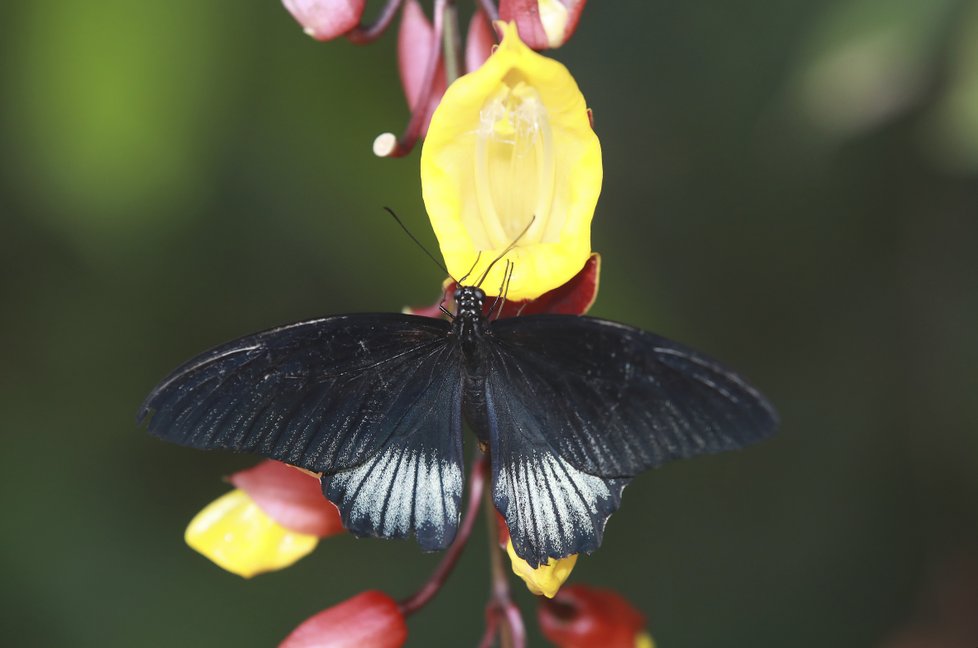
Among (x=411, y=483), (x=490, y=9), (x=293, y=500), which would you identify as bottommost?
(x=411, y=483)

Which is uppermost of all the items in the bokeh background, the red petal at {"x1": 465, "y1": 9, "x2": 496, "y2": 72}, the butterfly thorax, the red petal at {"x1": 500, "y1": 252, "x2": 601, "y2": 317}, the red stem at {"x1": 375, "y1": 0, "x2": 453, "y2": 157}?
the bokeh background

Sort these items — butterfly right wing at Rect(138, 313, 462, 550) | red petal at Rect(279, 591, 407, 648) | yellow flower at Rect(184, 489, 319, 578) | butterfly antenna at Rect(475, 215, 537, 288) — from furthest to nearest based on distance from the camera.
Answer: yellow flower at Rect(184, 489, 319, 578), red petal at Rect(279, 591, 407, 648), butterfly antenna at Rect(475, 215, 537, 288), butterfly right wing at Rect(138, 313, 462, 550)

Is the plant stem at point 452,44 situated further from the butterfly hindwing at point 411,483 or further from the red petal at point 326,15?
the butterfly hindwing at point 411,483

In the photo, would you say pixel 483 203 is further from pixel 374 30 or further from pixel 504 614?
pixel 504 614

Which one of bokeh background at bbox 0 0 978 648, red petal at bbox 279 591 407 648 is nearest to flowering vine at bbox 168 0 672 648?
red petal at bbox 279 591 407 648

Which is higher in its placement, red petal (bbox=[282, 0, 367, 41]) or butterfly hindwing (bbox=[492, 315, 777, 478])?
red petal (bbox=[282, 0, 367, 41])

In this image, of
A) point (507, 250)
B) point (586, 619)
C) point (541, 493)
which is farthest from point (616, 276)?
point (541, 493)

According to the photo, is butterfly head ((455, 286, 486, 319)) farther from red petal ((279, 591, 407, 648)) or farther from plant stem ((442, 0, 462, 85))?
red petal ((279, 591, 407, 648))
